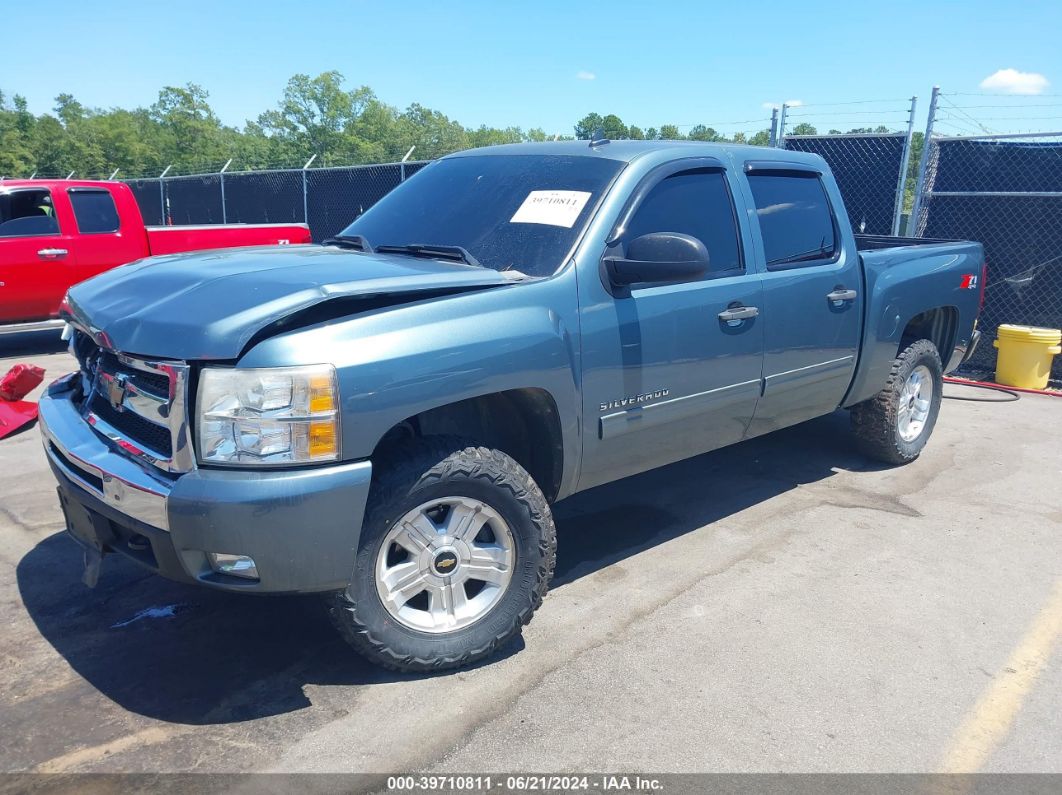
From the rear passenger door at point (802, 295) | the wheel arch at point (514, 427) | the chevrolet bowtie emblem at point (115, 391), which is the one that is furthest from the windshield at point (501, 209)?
the chevrolet bowtie emblem at point (115, 391)

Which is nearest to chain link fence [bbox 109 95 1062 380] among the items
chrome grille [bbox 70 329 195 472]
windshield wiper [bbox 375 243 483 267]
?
windshield wiper [bbox 375 243 483 267]

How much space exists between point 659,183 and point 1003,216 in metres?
6.96

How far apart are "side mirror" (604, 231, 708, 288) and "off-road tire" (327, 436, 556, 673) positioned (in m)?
0.92

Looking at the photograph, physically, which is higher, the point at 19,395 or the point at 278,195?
the point at 278,195

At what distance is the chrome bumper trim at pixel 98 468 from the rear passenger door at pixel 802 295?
2923 millimetres

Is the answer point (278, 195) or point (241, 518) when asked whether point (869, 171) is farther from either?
point (278, 195)

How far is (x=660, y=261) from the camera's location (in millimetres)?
3459

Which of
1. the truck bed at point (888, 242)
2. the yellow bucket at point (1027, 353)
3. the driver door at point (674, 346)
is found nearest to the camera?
the driver door at point (674, 346)

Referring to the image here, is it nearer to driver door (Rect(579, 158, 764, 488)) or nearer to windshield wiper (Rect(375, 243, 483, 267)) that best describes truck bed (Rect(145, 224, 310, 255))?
windshield wiper (Rect(375, 243, 483, 267))

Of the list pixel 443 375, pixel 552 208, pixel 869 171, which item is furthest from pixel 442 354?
pixel 869 171

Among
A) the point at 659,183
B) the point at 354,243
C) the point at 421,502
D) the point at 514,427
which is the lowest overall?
the point at 421,502

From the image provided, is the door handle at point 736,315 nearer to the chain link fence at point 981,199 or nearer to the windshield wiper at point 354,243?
the windshield wiper at point 354,243

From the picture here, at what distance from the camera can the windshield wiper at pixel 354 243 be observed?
4.05 metres

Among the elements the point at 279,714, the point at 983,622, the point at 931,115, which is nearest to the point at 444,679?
the point at 279,714
